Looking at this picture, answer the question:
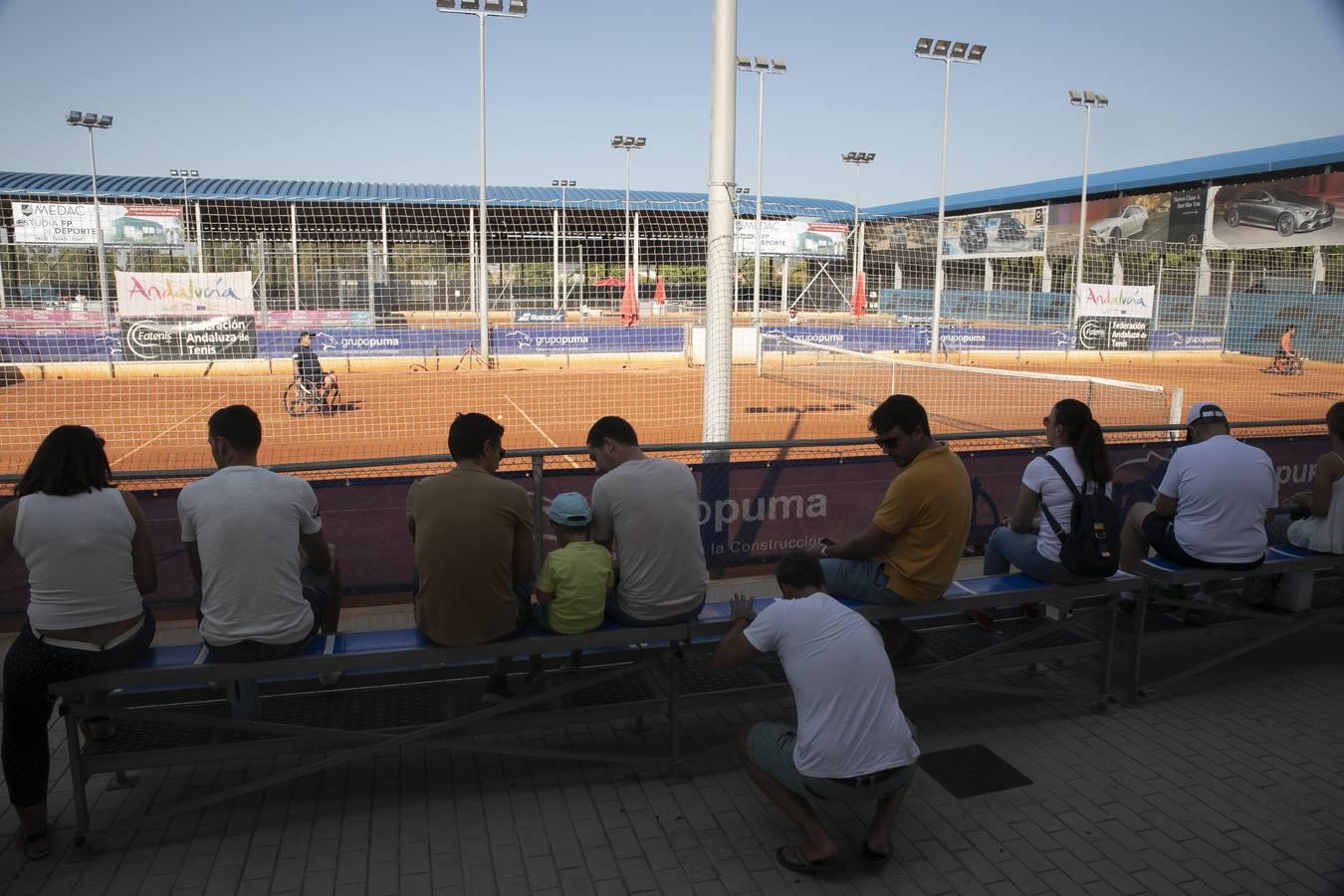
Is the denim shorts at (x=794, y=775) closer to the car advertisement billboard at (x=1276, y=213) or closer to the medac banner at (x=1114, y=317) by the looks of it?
the medac banner at (x=1114, y=317)

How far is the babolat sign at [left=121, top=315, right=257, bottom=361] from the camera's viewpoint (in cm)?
2016

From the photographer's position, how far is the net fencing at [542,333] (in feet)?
55.4

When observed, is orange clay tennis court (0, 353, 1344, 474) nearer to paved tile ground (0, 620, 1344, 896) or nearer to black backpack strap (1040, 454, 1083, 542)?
paved tile ground (0, 620, 1344, 896)

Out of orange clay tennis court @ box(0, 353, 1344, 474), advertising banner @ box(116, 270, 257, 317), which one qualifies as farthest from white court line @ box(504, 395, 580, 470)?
advertising banner @ box(116, 270, 257, 317)

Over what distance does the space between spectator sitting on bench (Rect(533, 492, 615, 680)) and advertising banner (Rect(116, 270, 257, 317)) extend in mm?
15048

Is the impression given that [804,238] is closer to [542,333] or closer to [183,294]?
[542,333]

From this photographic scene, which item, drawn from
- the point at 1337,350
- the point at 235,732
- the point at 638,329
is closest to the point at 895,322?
the point at 638,329

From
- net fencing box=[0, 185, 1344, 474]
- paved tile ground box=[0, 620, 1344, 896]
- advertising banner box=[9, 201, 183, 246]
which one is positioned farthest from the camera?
advertising banner box=[9, 201, 183, 246]

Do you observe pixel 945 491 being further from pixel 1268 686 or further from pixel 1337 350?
pixel 1337 350

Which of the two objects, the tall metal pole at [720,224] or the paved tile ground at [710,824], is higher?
the tall metal pole at [720,224]

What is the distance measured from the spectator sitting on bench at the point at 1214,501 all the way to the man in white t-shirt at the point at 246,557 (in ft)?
14.7

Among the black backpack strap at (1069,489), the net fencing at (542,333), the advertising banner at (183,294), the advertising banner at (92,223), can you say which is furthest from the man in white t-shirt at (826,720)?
the advertising banner at (92,223)

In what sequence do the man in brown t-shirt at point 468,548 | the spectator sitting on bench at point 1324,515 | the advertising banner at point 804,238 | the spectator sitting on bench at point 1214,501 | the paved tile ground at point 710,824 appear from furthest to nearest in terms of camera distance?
the advertising banner at point 804,238, the spectator sitting on bench at point 1324,515, the spectator sitting on bench at point 1214,501, the man in brown t-shirt at point 468,548, the paved tile ground at point 710,824

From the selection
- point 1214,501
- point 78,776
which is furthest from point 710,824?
point 1214,501
